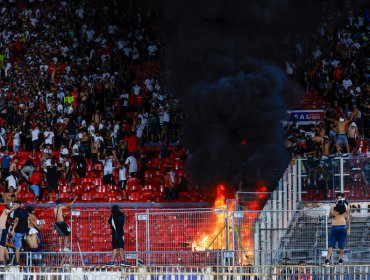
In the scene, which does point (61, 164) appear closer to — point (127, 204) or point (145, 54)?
point (127, 204)

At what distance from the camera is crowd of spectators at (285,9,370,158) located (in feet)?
110

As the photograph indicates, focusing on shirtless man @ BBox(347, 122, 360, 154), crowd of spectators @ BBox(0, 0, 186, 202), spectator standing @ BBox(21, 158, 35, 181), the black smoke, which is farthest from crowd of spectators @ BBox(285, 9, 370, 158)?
spectator standing @ BBox(21, 158, 35, 181)

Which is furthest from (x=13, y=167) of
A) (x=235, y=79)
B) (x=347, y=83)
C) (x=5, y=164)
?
(x=347, y=83)

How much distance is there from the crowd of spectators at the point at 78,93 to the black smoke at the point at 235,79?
4.78 feet

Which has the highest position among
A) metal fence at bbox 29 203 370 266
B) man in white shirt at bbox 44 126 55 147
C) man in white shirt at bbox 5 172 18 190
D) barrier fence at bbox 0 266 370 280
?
man in white shirt at bbox 44 126 55 147

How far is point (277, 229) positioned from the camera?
2783 centimetres

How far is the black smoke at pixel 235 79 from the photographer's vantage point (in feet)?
113

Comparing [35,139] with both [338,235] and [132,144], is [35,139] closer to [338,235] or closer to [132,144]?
[132,144]

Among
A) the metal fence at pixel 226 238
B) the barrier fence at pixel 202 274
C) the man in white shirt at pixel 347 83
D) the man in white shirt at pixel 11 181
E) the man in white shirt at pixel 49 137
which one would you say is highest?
the man in white shirt at pixel 347 83

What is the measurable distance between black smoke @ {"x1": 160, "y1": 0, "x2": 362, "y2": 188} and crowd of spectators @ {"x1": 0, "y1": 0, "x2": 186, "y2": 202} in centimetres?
146

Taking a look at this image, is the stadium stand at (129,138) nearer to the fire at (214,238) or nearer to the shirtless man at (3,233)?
the fire at (214,238)

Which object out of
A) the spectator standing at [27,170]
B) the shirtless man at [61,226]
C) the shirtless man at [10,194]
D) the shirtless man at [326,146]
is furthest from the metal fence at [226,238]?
the spectator standing at [27,170]

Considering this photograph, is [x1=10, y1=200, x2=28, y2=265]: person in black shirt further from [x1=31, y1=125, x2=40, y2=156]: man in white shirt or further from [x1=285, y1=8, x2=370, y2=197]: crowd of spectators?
[x1=31, y1=125, x2=40, y2=156]: man in white shirt

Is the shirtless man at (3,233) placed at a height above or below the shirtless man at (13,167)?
below
